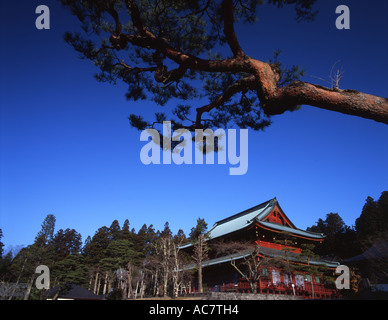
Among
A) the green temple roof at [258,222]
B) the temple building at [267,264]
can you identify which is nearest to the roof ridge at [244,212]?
the green temple roof at [258,222]

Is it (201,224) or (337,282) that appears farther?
(201,224)

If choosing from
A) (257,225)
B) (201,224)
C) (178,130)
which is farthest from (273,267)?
(178,130)

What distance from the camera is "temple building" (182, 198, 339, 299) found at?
45.0 feet

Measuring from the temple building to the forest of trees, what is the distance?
72.3 inches

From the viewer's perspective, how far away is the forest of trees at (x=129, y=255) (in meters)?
20.1

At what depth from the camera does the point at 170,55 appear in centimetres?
354

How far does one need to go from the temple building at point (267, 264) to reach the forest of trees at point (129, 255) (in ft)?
6.03

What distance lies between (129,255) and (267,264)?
27509 mm

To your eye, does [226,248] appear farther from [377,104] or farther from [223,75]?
[377,104]

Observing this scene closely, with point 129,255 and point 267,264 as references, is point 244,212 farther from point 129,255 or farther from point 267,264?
point 129,255

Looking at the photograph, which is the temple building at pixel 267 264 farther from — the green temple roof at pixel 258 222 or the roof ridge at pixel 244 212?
the roof ridge at pixel 244 212
